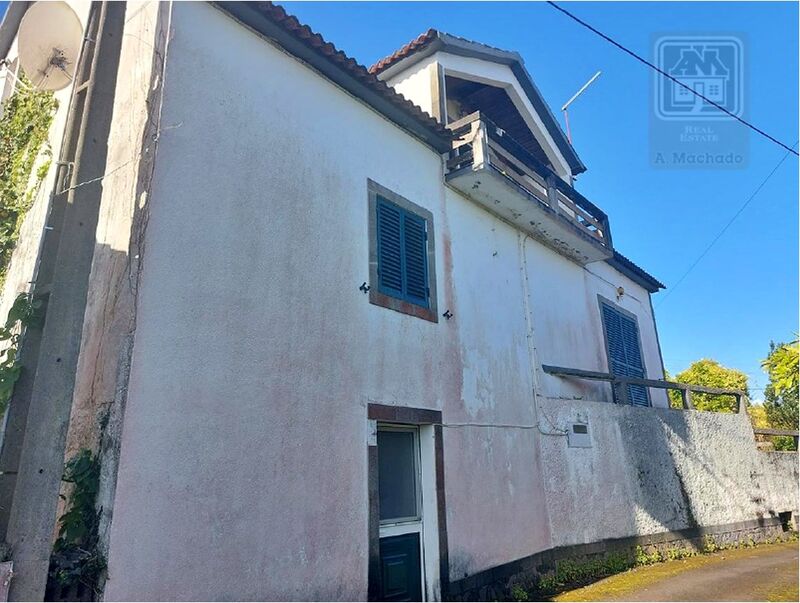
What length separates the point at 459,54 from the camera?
31.2 ft

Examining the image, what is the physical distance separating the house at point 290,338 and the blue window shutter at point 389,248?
4cm

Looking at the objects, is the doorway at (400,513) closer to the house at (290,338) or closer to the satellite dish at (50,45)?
the house at (290,338)

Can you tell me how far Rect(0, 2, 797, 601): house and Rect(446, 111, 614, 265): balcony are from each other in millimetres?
55

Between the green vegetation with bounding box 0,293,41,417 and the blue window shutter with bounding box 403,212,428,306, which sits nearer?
the green vegetation with bounding box 0,293,41,417

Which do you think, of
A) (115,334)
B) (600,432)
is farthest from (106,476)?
(600,432)

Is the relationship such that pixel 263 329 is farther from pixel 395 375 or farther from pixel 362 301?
pixel 395 375

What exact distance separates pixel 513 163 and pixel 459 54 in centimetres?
227

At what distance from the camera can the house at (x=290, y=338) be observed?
4.11 meters

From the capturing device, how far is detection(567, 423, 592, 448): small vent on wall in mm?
8977

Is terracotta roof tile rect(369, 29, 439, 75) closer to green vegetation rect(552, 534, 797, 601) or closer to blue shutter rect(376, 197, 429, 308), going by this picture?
blue shutter rect(376, 197, 429, 308)

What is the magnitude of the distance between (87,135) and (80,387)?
2247mm

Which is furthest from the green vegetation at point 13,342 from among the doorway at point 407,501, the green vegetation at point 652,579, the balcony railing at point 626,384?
the balcony railing at point 626,384

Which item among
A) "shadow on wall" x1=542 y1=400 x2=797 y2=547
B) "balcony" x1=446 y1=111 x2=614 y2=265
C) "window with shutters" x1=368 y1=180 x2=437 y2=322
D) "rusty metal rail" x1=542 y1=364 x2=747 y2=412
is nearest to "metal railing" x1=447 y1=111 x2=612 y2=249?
"balcony" x1=446 y1=111 x2=614 y2=265

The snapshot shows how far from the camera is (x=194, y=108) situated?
5.01 meters
